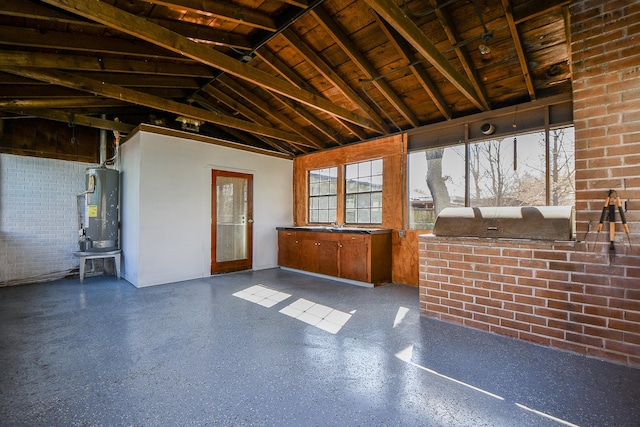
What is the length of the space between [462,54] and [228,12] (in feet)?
9.00

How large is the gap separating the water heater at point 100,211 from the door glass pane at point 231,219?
1.85m

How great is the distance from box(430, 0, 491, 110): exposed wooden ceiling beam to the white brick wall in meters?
6.60

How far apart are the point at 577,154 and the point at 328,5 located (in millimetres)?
2953

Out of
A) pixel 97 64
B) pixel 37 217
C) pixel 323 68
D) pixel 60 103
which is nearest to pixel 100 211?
pixel 37 217

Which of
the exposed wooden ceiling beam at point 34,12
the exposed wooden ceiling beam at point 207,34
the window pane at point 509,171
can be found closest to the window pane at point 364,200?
the window pane at point 509,171

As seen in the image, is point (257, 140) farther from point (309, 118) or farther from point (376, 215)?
point (376, 215)

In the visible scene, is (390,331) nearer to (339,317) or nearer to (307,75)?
(339,317)

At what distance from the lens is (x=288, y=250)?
6.27m

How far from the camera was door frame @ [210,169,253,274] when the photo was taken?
569 centimetres

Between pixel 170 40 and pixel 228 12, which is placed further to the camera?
pixel 228 12

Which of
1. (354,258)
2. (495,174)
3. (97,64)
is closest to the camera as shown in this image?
(97,64)

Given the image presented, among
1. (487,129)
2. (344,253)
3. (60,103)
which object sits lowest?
(344,253)

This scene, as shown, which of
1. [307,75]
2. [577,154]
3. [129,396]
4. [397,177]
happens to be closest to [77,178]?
[307,75]

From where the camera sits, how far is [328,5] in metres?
3.24
